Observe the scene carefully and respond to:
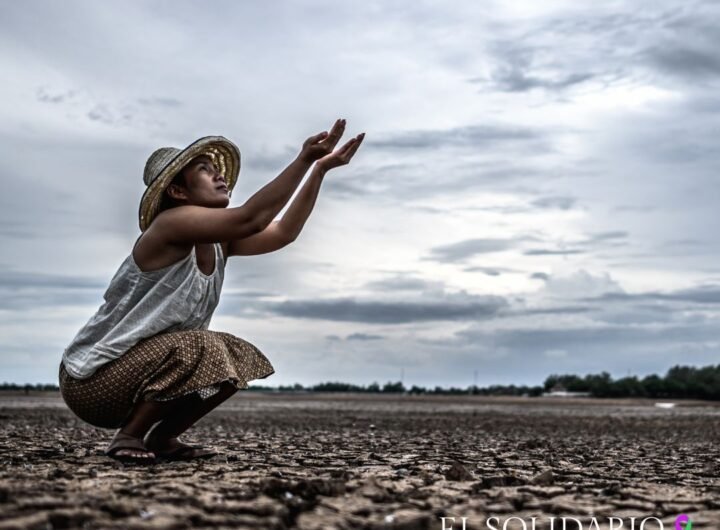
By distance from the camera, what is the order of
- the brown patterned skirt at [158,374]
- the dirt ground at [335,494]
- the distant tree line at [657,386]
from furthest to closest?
the distant tree line at [657,386]
the brown patterned skirt at [158,374]
the dirt ground at [335,494]

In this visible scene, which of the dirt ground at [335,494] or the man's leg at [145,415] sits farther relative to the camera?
the man's leg at [145,415]

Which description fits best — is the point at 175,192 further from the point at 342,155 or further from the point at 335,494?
the point at 335,494

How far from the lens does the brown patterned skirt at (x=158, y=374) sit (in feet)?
16.4

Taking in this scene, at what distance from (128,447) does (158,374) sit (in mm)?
471

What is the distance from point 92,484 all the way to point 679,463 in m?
4.83

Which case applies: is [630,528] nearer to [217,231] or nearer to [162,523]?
[162,523]

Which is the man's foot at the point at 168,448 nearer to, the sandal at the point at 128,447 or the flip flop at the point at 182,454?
the flip flop at the point at 182,454

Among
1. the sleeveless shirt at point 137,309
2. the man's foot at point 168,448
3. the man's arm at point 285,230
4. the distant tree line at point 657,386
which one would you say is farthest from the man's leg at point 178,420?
the distant tree line at point 657,386

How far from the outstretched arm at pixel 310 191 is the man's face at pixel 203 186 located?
499 mm

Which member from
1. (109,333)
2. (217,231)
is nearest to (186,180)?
(217,231)

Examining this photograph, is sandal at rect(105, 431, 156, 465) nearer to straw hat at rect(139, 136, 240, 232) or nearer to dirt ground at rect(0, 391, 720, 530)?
dirt ground at rect(0, 391, 720, 530)

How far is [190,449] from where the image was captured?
5.44m

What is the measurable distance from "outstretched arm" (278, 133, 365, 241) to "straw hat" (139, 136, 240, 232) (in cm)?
44

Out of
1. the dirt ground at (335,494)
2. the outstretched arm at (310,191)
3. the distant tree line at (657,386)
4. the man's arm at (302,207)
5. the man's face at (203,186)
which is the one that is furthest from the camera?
the distant tree line at (657,386)
